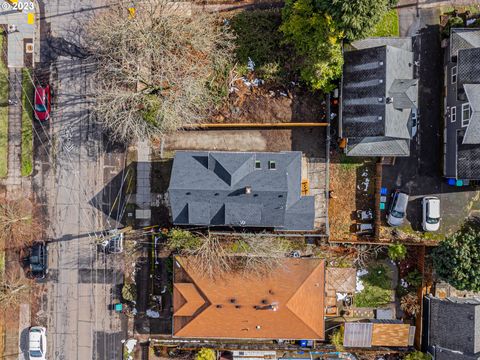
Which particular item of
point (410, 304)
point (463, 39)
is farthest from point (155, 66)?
point (410, 304)

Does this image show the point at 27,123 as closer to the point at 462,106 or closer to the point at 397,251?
the point at 397,251

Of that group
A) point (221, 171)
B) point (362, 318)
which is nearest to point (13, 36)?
point (221, 171)

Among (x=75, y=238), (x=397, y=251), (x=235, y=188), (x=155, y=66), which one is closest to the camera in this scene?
(x=235, y=188)

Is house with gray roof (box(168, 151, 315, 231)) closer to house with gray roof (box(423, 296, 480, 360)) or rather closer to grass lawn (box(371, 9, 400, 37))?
grass lawn (box(371, 9, 400, 37))

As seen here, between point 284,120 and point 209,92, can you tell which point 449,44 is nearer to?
point 284,120

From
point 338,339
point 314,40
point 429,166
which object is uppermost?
point 314,40

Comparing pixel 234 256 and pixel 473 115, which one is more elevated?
pixel 473 115

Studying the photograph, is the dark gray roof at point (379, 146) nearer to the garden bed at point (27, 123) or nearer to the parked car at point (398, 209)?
the parked car at point (398, 209)
